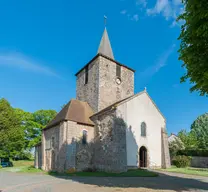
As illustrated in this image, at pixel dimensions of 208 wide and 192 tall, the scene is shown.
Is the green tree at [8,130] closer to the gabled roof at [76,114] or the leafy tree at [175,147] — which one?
the gabled roof at [76,114]

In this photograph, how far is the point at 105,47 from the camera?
28719 mm

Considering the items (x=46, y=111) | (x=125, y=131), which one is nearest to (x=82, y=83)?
(x=125, y=131)

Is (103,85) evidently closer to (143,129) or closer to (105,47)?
(105,47)

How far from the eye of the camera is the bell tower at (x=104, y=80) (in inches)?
982

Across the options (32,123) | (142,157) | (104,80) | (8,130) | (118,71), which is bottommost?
(142,157)

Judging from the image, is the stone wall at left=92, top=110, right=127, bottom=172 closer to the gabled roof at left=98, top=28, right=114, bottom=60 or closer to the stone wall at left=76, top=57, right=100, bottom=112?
the stone wall at left=76, top=57, right=100, bottom=112

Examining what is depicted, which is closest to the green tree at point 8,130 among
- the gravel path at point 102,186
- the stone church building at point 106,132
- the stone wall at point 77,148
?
the stone church building at point 106,132

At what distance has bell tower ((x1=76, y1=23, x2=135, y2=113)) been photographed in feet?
81.9

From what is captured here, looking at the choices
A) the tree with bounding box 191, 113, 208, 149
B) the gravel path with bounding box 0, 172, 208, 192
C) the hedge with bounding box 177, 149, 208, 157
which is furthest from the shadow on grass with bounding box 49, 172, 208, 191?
the tree with bounding box 191, 113, 208, 149

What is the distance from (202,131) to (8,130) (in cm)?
3843

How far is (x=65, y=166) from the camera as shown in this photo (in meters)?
18.6

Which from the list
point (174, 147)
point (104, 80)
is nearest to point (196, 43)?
point (104, 80)

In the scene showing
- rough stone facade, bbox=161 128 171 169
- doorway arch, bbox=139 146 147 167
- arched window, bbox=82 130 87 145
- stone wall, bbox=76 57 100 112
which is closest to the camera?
arched window, bbox=82 130 87 145

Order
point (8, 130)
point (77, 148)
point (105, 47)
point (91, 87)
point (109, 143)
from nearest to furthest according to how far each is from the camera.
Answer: point (109, 143) < point (77, 148) < point (91, 87) < point (105, 47) < point (8, 130)
